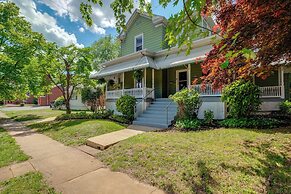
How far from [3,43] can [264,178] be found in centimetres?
1915

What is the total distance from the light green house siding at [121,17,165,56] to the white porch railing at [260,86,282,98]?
26.3ft

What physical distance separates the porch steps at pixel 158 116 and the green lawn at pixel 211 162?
122 inches

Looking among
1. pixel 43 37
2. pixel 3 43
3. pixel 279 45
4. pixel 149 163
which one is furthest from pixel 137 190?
pixel 3 43

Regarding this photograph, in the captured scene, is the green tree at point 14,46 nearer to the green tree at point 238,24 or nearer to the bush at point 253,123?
the green tree at point 238,24

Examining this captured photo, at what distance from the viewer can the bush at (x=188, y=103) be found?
870 cm

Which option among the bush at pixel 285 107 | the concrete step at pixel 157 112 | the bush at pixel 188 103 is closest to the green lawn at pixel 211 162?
the bush at pixel 188 103

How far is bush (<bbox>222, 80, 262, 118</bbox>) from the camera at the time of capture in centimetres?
739

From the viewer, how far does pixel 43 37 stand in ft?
44.2

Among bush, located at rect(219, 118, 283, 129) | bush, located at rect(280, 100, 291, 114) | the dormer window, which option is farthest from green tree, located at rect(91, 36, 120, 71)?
bush, located at rect(219, 118, 283, 129)

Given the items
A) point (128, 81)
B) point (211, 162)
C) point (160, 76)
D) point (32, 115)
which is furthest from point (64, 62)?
point (211, 162)

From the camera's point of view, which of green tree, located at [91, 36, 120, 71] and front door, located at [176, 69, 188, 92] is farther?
green tree, located at [91, 36, 120, 71]

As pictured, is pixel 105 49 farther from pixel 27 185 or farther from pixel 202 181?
pixel 202 181

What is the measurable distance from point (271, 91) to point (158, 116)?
7559 mm

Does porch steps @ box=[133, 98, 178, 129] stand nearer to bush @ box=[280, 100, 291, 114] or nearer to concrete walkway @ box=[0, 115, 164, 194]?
concrete walkway @ box=[0, 115, 164, 194]
